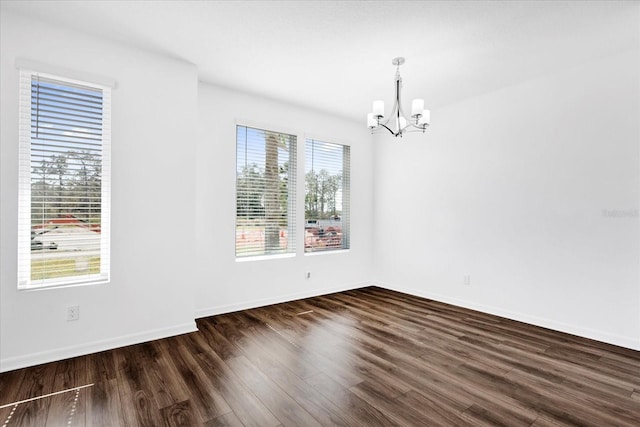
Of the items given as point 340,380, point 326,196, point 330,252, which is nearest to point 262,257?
point 330,252

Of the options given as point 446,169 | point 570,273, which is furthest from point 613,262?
point 446,169

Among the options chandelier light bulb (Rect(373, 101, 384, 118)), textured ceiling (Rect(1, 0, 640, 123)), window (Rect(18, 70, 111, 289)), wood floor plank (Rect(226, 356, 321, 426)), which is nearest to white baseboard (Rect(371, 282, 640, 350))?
textured ceiling (Rect(1, 0, 640, 123))

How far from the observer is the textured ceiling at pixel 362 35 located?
7.94ft

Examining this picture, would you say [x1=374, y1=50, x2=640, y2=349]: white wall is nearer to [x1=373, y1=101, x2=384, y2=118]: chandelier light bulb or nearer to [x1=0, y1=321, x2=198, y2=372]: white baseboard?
[x1=373, y1=101, x2=384, y2=118]: chandelier light bulb

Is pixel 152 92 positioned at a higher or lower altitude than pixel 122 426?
higher

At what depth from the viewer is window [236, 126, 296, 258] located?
13.5 ft

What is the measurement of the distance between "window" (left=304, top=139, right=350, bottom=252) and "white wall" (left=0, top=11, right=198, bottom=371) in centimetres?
184

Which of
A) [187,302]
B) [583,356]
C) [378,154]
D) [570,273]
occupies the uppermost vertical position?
→ [378,154]

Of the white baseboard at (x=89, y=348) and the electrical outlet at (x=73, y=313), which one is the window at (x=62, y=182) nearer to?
the electrical outlet at (x=73, y=313)

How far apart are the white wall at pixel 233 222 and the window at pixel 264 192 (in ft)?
0.35

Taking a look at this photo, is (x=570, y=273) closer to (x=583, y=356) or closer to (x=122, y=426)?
(x=583, y=356)

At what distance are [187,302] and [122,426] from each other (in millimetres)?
1552

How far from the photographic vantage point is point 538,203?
11.8 feet

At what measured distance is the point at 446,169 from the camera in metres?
4.52
